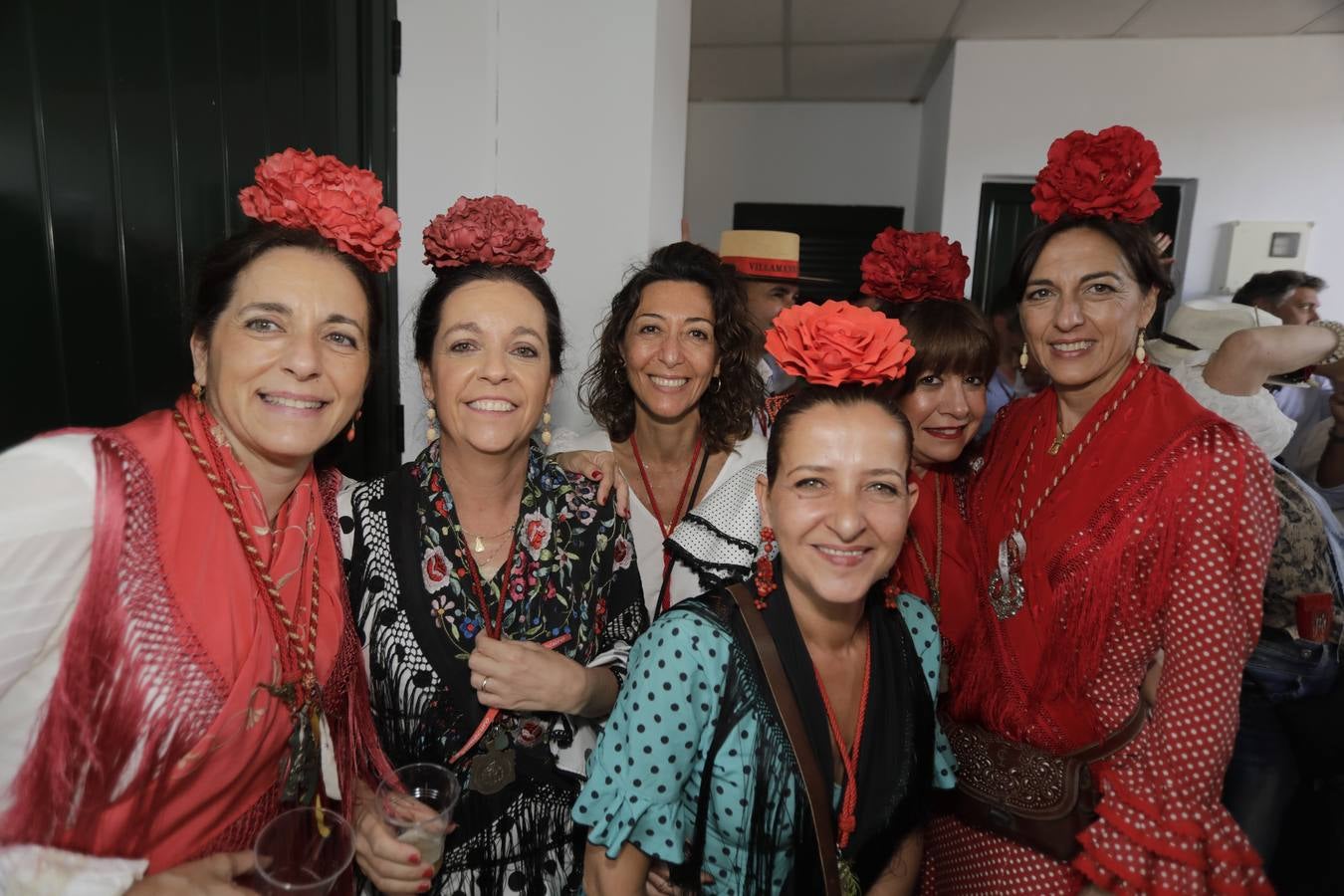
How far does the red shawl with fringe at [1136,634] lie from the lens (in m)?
1.35

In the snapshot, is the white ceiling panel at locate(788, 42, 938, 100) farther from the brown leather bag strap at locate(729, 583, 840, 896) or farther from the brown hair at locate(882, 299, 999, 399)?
the brown leather bag strap at locate(729, 583, 840, 896)

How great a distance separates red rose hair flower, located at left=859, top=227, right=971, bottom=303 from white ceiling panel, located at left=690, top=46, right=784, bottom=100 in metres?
3.71

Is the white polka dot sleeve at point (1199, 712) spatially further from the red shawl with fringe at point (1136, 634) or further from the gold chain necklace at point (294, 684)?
the gold chain necklace at point (294, 684)

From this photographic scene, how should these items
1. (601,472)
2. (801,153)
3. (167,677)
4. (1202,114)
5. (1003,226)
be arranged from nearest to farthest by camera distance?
(167,677) → (601,472) → (1202,114) → (1003,226) → (801,153)

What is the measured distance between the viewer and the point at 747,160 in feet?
21.6

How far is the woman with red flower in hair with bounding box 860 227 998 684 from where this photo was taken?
1924mm

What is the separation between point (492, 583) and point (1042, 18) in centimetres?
493

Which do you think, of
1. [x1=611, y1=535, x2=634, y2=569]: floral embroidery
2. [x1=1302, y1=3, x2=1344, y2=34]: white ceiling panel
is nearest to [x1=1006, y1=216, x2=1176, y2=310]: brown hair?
[x1=611, y1=535, x2=634, y2=569]: floral embroidery

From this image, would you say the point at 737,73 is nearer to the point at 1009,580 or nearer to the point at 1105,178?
the point at 1105,178

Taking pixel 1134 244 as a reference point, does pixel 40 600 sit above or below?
below

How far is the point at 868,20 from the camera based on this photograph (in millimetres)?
4609

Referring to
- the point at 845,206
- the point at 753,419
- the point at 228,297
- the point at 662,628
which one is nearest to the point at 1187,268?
the point at 845,206

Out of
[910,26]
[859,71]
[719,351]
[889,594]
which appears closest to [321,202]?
[719,351]

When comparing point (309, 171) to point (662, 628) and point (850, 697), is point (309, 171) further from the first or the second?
point (850, 697)
